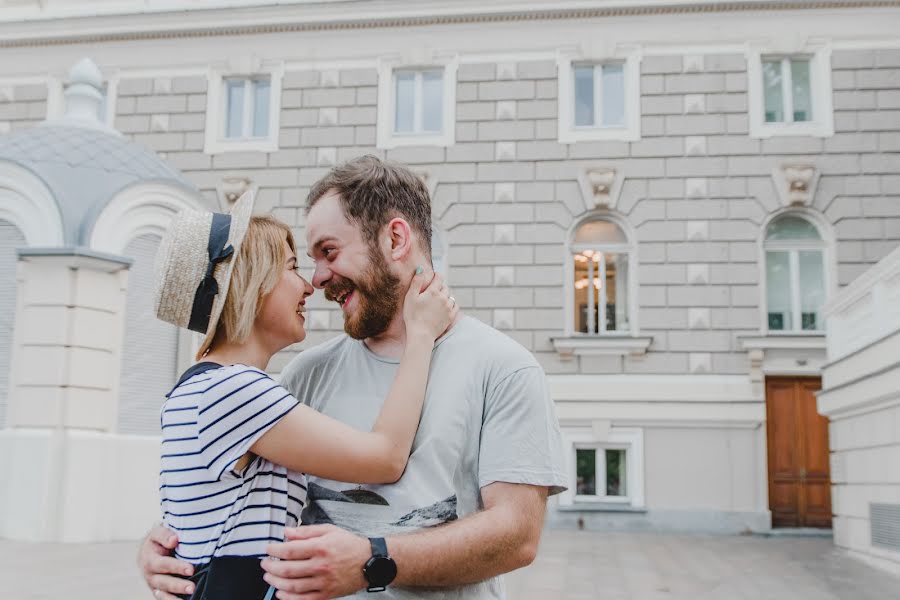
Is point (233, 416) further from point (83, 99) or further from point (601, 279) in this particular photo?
point (601, 279)

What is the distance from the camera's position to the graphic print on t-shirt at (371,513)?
200 centimetres

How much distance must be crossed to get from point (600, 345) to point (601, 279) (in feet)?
3.52

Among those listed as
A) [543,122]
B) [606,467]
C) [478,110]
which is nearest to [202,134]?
[478,110]

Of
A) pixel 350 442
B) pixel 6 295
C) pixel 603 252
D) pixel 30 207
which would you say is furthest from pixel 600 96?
pixel 350 442

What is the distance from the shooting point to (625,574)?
864 centimetres

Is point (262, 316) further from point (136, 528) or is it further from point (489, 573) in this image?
point (136, 528)

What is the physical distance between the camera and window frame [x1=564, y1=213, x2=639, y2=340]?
1288cm

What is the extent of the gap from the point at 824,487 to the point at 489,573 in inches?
471

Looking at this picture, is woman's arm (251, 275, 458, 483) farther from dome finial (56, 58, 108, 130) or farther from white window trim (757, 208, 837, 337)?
white window trim (757, 208, 837, 337)

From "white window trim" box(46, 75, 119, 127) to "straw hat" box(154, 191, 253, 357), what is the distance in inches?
517

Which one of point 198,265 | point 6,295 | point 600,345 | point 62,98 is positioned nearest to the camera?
point 198,265

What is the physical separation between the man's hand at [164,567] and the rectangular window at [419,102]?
39.2ft

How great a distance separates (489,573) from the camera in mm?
1956

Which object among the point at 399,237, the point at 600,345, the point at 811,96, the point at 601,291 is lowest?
the point at 399,237
